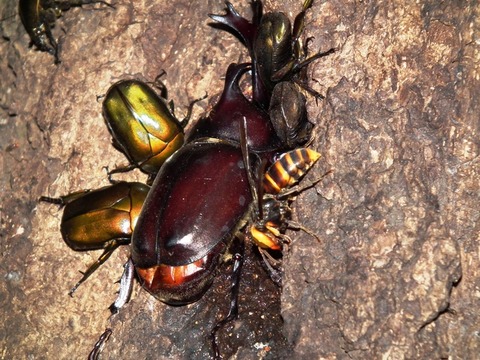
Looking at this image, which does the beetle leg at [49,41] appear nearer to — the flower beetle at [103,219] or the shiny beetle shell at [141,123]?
the shiny beetle shell at [141,123]

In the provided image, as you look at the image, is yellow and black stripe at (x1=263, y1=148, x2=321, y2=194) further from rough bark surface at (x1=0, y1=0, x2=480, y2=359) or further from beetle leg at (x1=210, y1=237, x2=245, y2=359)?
beetle leg at (x1=210, y1=237, x2=245, y2=359)

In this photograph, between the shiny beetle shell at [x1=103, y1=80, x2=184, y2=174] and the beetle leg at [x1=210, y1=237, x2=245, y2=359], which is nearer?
the beetle leg at [x1=210, y1=237, x2=245, y2=359]

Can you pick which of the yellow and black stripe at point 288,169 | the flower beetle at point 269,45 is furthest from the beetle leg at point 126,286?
the flower beetle at point 269,45

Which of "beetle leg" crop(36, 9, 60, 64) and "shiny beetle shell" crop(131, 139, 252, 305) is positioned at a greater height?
"beetle leg" crop(36, 9, 60, 64)

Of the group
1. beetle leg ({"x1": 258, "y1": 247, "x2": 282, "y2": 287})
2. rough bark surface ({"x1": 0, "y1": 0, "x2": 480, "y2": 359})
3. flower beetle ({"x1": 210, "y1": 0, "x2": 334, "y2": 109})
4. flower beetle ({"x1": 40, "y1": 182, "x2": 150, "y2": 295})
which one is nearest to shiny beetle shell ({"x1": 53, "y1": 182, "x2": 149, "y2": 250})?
flower beetle ({"x1": 40, "y1": 182, "x2": 150, "y2": 295})

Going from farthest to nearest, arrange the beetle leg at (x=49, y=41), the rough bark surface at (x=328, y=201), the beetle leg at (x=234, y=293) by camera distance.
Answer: the beetle leg at (x=49, y=41)
the beetle leg at (x=234, y=293)
the rough bark surface at (x=328, y=201)

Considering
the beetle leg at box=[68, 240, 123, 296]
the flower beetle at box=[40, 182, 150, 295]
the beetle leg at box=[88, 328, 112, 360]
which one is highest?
the flower beetle at box=[40, 182, 150, 295]
